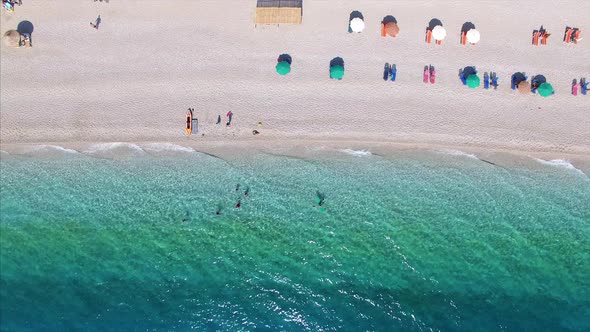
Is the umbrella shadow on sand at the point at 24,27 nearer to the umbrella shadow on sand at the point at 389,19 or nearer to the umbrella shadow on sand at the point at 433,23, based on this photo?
the umbrella shadow on sand at the point at 389,19

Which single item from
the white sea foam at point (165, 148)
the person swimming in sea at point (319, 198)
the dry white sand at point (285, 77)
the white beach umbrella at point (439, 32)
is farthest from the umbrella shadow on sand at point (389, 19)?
the white sea foam at point (165, 148)

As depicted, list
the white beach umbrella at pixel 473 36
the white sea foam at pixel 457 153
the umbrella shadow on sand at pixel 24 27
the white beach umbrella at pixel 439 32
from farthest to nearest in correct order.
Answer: the umbrella shadow on sand at pixel 24 27
the white sea foam at pixel 457 153
the white beach umbrella at pixel 439 32
the white beach umbrella at pixel 473 36

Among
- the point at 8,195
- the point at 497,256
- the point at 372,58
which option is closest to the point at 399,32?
the point at 372,58

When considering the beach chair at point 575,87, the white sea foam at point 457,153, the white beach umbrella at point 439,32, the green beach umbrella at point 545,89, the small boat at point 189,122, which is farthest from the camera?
the small boat at point 189,122

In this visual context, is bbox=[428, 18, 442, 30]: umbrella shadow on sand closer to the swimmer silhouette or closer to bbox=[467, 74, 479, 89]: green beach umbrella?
bbox=[467, 74, 479, 89]: green beach umbrella

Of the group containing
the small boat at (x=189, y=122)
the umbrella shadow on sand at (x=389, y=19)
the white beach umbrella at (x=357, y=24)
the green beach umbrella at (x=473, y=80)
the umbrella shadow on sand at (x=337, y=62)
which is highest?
the umbrella shadow on sand at (x=389, y=19)

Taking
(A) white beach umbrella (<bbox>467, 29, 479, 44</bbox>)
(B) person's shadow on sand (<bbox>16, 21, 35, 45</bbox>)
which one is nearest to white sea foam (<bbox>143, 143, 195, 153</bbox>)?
(B) person's shadow on sand (<bbox>16, 21, 35, 45</bbox>)
